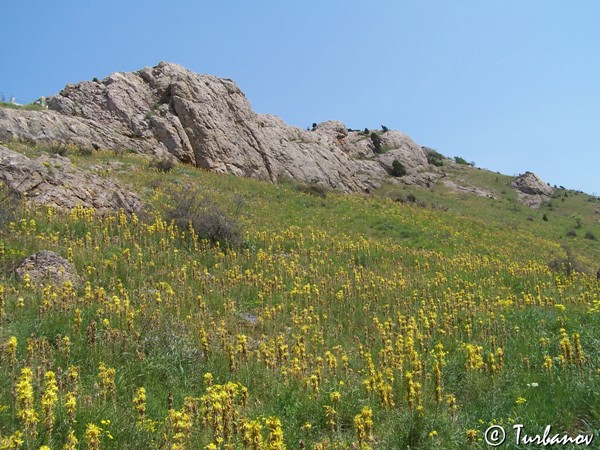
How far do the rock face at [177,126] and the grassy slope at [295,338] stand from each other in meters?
15.2

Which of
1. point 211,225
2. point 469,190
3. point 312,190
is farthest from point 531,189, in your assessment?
point 211,225

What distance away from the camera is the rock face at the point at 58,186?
12516 millimetres

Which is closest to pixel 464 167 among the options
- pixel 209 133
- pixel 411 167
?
pixel 411 167

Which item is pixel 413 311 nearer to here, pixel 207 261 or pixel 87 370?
pixel 207 261

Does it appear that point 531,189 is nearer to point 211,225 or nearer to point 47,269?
point 211,225

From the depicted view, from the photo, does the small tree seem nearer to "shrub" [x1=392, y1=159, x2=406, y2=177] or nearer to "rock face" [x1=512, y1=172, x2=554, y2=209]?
"shrub" [x1=392, y1=159, x2=406, y2=177]

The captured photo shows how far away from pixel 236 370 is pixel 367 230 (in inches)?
617

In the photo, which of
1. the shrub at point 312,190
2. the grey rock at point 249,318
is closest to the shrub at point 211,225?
the grey rock at point 249,318

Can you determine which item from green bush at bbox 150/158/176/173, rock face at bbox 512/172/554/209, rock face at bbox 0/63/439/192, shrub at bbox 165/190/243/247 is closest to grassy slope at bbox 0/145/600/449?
shrub at bbox 165/190/243/247

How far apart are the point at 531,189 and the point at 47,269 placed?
61327 millimetres

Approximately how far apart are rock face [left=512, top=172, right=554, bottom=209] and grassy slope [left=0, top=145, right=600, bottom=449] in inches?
1774

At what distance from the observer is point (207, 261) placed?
10.9 meters

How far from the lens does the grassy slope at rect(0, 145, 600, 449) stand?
4.25m

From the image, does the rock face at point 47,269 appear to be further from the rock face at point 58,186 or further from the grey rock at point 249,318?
the rock face at point 58,186
